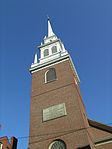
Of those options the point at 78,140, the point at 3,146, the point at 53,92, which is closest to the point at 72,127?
the point at 78,140

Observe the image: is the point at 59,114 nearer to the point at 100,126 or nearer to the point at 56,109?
the point at 56,109

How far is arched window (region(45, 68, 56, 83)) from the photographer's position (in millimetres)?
21300

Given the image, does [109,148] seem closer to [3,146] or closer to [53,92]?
[53,92]

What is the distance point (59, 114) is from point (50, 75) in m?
5.14

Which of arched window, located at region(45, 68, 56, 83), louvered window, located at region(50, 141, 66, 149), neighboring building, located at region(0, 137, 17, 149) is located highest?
arched window, located at region(45, 68, 56, 83)

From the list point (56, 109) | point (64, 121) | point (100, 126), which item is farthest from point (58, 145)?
point (100, 126)

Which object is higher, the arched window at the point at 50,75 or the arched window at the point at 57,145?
the arched window at the point at 50,75

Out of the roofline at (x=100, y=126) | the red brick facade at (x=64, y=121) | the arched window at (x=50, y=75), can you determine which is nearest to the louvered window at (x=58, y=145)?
the red brick facade at (x=64, y=121)

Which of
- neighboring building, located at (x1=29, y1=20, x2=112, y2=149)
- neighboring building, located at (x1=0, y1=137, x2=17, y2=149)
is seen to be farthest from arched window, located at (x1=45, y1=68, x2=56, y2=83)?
neighboring building, located at (x1=0, y1=137, x2=17, y2=149)

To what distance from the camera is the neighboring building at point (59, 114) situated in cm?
1609

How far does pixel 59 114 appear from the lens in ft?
57.9

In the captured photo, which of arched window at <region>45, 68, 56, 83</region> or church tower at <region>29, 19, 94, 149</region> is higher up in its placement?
arched window at <region>45, 68, 56, 83</region>

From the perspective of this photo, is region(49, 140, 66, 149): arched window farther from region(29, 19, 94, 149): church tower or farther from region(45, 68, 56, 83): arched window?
region(45, 68, 56, 83): arched window

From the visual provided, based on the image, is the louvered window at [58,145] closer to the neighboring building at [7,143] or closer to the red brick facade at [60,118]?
the red brick facade at [60,118]
